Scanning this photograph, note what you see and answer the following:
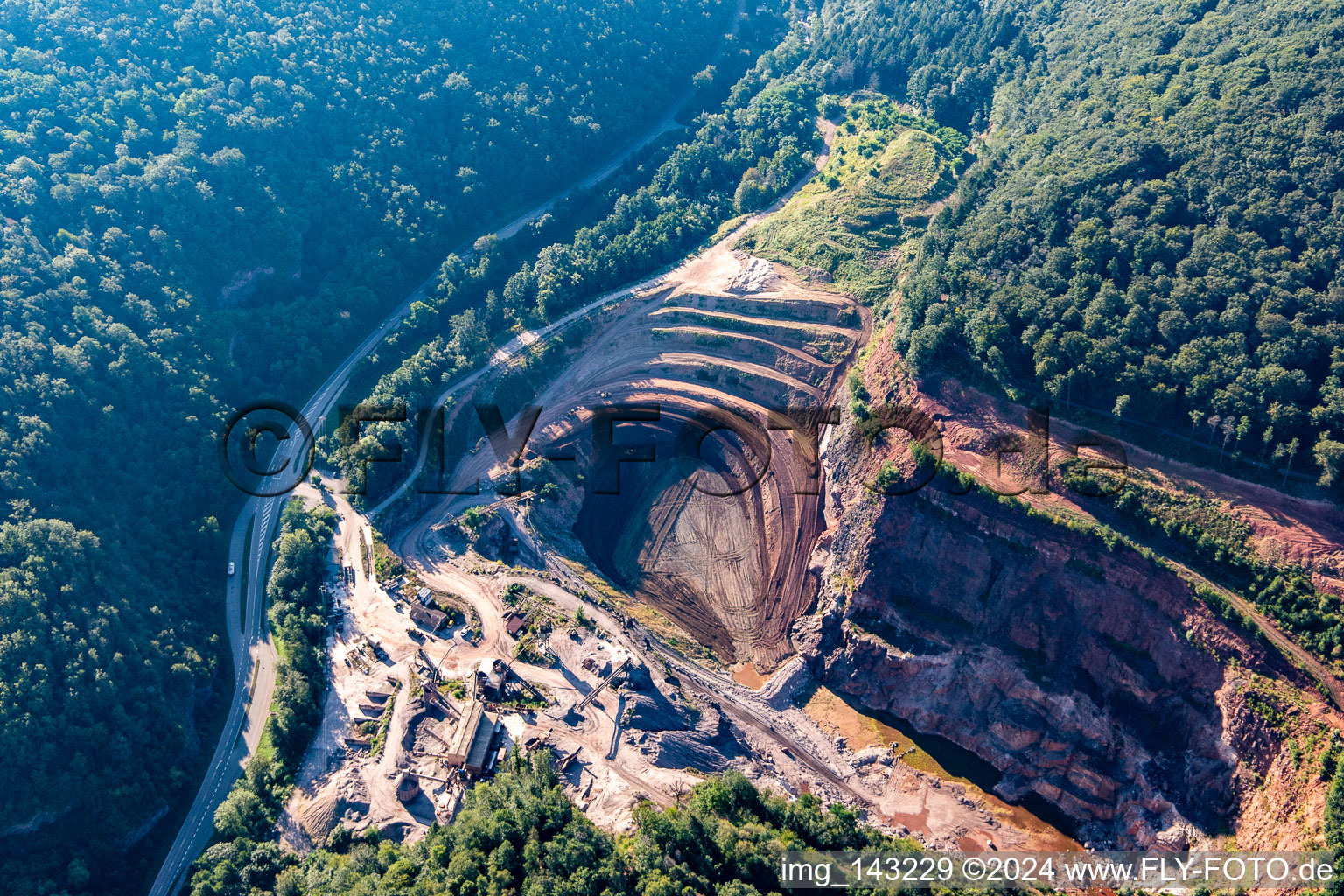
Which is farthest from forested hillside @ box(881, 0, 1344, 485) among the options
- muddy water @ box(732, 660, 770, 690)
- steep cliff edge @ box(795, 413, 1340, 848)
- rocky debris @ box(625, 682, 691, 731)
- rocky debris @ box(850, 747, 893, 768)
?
rocky debris @ box(625, 682, 691, 731)

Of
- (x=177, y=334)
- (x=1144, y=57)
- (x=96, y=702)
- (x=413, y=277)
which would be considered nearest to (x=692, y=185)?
(x=413, y=277)

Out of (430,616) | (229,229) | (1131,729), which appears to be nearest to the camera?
(1131,729)

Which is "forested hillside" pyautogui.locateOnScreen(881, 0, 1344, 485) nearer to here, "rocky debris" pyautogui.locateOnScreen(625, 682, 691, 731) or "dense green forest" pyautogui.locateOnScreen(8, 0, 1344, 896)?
Result: "dense green forest" pyautogui.locateOnScreen(8, 0, 1344, 896)

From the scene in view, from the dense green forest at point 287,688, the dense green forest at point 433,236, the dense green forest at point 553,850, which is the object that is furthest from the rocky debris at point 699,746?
the dense green forest at point 287,688

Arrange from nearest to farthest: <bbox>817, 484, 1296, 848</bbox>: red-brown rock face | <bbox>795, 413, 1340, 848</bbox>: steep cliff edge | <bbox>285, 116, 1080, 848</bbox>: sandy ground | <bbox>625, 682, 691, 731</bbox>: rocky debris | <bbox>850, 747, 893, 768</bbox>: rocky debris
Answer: <bbox>795, 413, 1340, 848</bbox>: steep cliff edge, <bbox>817, 484, 1296, 848</bbox>: red-brown rock face, <bbox>285, 116, 1080, 848</bbox>: sandy ground, <bbox>625, 682, 691, 731</bbox>: rocky debris, <bbox>850, 747, 893, 768</bbox>: rocky debris

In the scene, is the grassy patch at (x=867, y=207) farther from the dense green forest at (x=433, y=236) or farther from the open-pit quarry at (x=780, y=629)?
the open-pit quarry at (x=780, y=629)

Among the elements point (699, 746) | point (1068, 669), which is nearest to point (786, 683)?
point (699, 746)

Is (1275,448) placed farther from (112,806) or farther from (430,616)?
(112,806)
